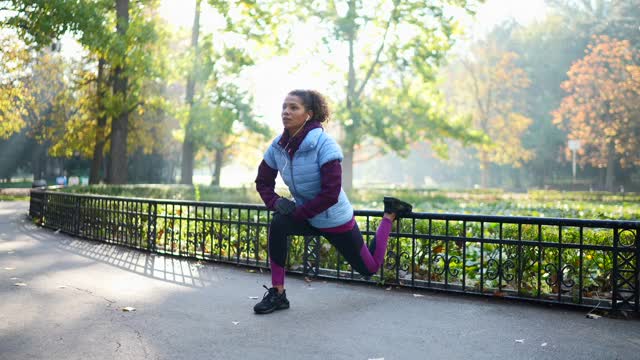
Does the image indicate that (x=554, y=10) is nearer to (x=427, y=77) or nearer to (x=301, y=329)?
(x=427, y=77)

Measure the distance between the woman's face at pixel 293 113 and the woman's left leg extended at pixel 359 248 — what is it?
984 mm

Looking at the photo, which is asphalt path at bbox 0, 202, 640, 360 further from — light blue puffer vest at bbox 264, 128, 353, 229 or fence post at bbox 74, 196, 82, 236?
fence post at bbox 74, 196, 82, 236

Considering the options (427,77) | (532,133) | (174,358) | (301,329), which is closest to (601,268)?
(301,329)

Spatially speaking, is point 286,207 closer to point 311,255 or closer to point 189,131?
point 311,255

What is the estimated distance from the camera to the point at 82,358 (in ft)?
13.7

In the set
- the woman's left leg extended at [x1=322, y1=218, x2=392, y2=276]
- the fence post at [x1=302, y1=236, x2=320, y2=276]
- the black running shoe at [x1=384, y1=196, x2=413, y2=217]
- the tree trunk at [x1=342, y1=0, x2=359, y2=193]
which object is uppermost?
the tree trunk at [x1=342, y1=0, x2=359, y2=193]

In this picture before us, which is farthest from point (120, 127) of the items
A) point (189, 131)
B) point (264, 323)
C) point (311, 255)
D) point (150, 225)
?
point (264, 323)

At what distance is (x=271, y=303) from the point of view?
563 centimetres

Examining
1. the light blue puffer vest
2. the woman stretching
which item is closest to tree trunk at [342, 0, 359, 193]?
the woman stretching

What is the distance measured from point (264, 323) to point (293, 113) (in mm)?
1814

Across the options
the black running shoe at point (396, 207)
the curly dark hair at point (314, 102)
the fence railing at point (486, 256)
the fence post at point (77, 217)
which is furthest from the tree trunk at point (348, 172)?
the curly dark hair at point (314, 102)

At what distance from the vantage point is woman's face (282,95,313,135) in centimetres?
521

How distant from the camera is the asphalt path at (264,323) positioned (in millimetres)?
4441

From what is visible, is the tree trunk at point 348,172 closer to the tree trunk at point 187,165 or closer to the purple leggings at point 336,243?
the tree trunk at point 187,165
